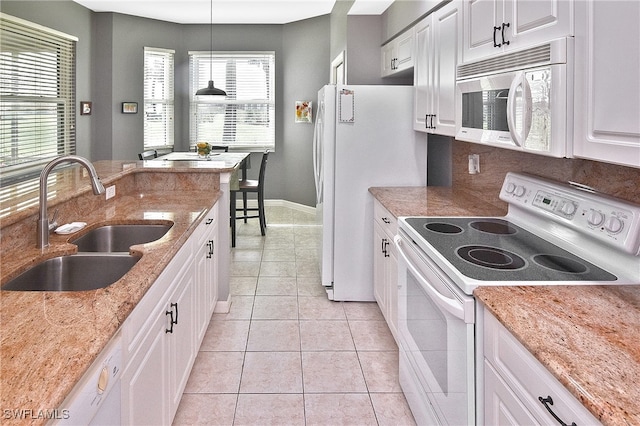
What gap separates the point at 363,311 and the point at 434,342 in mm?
1685

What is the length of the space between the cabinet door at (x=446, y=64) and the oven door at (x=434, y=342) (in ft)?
2.90

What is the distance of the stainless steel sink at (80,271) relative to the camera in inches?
64.7

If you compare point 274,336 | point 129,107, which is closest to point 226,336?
point 274,336

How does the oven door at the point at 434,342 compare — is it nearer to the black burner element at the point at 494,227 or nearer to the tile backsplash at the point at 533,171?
the black burner element at the point at 494,227

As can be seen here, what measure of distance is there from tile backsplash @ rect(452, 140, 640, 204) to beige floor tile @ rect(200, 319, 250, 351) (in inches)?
68.4

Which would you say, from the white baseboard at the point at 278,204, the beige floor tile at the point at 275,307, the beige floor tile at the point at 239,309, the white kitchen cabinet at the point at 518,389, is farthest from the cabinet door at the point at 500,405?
the white baseboard at the point at 278,204

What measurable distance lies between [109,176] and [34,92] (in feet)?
10.8

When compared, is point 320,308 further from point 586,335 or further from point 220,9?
point 220,9

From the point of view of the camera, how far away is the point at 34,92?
511 cm

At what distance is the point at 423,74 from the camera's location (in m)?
3.06

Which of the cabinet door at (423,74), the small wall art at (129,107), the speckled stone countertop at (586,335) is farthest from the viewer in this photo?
the small wall art at (129,107)

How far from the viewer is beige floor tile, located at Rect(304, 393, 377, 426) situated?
2.07 meters

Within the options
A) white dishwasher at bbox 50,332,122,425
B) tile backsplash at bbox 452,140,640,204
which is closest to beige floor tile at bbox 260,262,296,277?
tile backsplash at bbox 452,140,640,204

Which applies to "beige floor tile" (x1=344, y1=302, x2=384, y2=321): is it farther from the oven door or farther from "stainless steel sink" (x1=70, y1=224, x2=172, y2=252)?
"stainless steel sink" (x1=70, y1=224, x2=172, y2=252)
